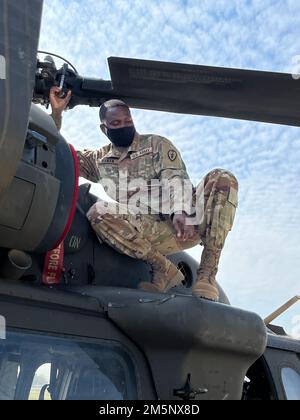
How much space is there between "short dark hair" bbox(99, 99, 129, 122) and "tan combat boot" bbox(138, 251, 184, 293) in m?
0.82

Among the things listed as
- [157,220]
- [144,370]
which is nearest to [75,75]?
[157,220]

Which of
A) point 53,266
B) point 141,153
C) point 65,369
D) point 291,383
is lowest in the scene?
point 65,369

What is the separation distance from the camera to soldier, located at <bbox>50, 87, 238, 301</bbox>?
9.35 feet

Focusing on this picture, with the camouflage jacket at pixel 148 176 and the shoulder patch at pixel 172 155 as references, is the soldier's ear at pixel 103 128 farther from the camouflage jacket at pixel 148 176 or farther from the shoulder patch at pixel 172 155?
the shoulder patch at pixel 172 155

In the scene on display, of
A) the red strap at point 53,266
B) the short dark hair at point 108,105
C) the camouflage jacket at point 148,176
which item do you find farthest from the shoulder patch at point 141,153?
the red strap at point 53,266

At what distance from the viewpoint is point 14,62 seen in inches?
68.6

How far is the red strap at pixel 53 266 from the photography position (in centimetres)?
253

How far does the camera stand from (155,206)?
302 centimetres

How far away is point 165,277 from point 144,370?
804mm

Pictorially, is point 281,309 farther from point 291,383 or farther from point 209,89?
point 209,89

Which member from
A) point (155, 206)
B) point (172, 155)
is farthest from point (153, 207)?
point (172, 155)

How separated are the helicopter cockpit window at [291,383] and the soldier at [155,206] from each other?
2.97 feet

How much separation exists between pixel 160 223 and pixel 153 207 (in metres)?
0.10
